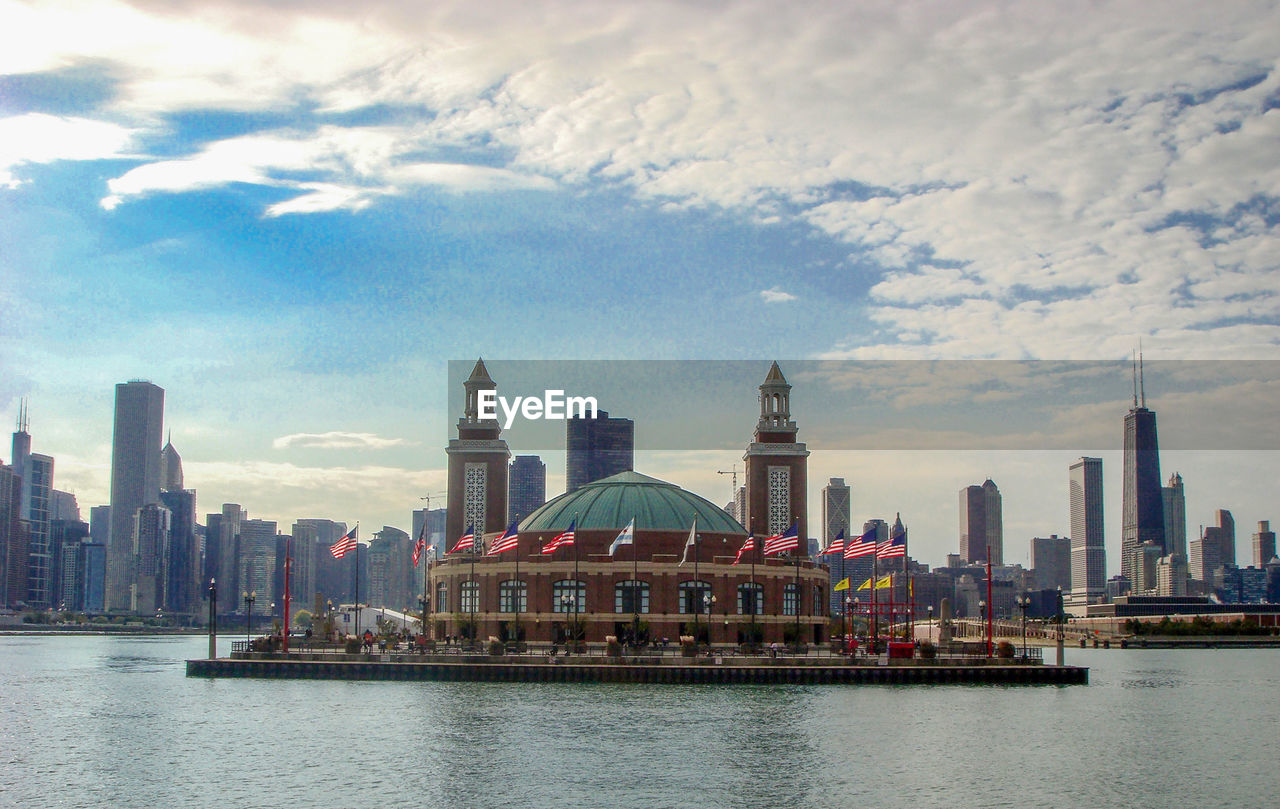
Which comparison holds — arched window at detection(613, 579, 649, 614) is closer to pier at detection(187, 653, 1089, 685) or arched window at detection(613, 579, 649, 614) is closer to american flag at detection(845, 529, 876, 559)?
pier at detection(187, 653, 1089, 685)

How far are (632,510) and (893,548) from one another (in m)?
41.4

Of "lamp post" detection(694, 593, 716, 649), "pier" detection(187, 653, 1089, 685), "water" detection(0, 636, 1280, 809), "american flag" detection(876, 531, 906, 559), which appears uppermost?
"american flag" detection(876, 531, 906, 559)

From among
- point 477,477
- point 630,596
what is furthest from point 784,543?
point 477,477

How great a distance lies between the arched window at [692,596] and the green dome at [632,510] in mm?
6553

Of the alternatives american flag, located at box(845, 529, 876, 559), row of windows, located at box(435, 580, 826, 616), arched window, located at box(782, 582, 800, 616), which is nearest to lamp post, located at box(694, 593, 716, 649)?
row of windows, located at box(435, 580, 826, 616)

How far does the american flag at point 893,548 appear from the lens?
351ft

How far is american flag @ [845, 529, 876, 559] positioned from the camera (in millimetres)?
108438

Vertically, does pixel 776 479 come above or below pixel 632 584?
above

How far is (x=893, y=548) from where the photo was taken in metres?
107

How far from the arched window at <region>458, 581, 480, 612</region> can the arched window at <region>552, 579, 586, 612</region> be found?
888 cm

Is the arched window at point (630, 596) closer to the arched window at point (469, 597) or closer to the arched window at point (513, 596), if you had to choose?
the arched window at point (513, 596)

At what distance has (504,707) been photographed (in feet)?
285

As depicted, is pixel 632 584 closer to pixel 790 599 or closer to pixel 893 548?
pixel 790 599

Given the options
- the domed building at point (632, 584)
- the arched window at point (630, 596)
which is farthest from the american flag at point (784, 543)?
the arched window at point (630, 596)
